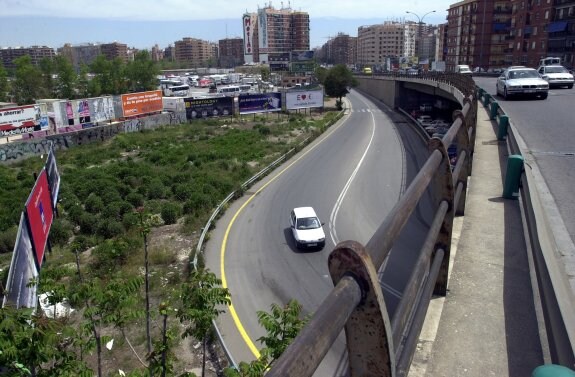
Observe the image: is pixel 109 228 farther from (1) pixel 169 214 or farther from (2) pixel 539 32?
(2) pixel 539 32

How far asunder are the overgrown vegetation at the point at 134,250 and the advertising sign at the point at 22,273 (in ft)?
3.30

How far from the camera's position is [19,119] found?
44406mm

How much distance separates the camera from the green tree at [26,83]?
8388cm

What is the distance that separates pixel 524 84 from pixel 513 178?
19189mm

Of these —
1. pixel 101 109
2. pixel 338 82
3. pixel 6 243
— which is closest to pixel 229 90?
pixel 338 82

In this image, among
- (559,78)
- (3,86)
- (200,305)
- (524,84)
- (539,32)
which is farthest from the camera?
(3,86)

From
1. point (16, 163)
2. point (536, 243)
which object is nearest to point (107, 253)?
point (536, 243)

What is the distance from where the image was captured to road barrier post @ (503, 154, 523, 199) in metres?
6.20

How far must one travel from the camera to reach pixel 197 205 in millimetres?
26078

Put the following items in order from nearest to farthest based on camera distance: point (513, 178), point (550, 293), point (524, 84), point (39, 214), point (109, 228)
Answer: point (550, 293), point (513, 178), point (39, 214), point (524, 84), point (109, 228)

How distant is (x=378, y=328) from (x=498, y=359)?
6.03ft

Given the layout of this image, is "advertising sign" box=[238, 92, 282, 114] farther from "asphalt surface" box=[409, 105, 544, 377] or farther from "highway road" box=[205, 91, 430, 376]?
"asphalt surface" box=[409, 105, 544, 377]

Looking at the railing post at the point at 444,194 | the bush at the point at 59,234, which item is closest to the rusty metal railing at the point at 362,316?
the railing post at the point at 444,194

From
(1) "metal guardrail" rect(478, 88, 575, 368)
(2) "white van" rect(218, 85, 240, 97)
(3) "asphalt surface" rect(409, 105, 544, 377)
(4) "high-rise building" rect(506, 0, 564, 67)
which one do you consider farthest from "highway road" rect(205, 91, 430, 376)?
(2) "white van" rect(218, 85, 240, 97)
